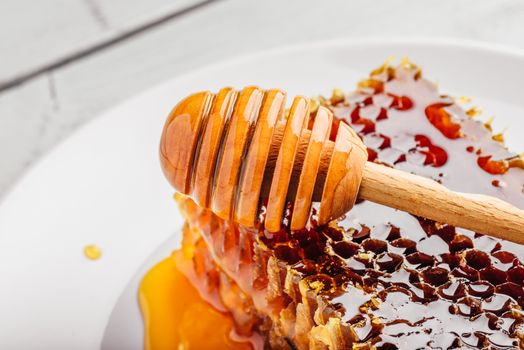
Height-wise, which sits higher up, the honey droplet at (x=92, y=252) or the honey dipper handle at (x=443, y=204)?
the honey dipper handle at (x=443, y=204)

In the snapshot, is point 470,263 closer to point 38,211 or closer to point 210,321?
point 210,321

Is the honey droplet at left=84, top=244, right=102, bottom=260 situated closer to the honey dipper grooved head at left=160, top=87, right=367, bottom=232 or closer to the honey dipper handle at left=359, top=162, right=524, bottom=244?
the honey dipper grooved head at left=160, top=87, right=367, bottom=232

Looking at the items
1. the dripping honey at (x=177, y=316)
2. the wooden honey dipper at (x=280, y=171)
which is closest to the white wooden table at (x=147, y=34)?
the dripping honey at (x=177, y=316)

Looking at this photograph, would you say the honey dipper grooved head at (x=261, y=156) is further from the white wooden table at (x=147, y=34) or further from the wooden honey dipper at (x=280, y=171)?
the white wooden table at (x=147, y=34)

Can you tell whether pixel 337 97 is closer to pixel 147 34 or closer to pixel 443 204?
pixel 443 204

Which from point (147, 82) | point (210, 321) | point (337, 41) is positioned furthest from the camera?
point (147, 82)

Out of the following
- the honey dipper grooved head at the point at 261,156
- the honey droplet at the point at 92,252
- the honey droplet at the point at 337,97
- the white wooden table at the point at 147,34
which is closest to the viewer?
the honey dipper grooved head at the point at 261,156

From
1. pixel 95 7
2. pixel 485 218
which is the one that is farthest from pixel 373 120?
pixel 95 7

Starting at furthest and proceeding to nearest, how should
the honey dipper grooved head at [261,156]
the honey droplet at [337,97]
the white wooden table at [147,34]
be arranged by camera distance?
1. the white wooden table at [147,34]
2. the honey droplet at [337,97]
3. the honey dipper grooved head at [261,156]
